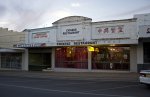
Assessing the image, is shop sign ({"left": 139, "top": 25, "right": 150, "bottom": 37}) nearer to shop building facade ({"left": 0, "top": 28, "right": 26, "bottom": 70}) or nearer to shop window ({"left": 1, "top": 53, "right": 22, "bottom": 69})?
shop building facade ({"left": 0, "top": 28, "right": 26, "bottom": 70})

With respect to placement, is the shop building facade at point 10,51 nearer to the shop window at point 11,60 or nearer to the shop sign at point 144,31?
the shop window at point 11,60

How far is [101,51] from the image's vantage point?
36.1 metres

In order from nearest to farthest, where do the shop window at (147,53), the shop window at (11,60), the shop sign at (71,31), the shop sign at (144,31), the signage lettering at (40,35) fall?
1. the shop sign at (144,31)
2. the shop window at (147,53)
3. the shop sign at (71,31)
4. the signage lettering at (40,35)
5. the shop window at (11,60)

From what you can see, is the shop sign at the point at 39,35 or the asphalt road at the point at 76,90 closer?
the asphalt road at the point at 76,90

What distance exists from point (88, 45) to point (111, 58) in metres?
2.94

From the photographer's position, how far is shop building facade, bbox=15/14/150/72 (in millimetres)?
32219

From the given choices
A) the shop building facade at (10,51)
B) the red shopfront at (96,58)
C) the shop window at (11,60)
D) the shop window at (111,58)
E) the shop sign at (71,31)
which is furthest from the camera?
the shop window at (11,60)

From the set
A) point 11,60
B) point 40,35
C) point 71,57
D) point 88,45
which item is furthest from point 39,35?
point 88,45

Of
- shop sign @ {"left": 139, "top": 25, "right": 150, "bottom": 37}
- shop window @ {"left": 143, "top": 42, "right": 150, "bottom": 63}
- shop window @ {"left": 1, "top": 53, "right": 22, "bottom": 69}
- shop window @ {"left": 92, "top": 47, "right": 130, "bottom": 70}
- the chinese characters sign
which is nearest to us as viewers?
shop sign @ {"left": 139, "top": 25, "right": 150, "bottom": 37}

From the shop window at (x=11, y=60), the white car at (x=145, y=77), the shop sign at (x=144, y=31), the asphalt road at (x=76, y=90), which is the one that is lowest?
the asphalt road at (x=76, y=90)

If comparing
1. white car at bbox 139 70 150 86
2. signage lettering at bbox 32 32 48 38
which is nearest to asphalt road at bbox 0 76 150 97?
white car at bbox 139 70 150 86

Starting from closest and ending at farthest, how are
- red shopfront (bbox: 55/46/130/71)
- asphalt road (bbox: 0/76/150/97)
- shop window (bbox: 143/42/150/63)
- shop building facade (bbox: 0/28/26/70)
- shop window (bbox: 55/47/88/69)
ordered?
asphalt road (bbox: 0/76/150/97) → shop window (bbox: 143/42/150/63) → red shopfront (bbox: 55/46/130/71) → shop window (bbox: 55/47/88/69) → shop building facade (bbox: 0/28/26/70)

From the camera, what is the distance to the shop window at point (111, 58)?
34.0 m

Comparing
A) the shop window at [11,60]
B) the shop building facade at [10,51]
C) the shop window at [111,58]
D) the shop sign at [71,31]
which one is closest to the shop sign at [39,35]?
the shop building facade at [10,51]
